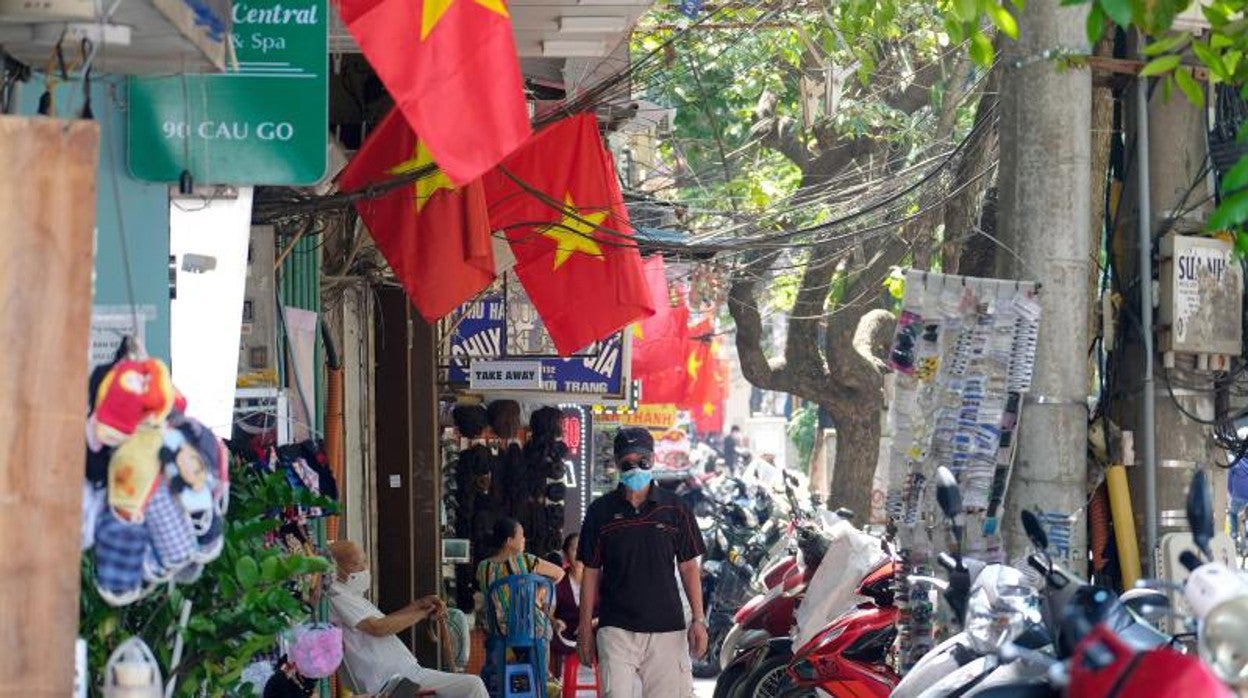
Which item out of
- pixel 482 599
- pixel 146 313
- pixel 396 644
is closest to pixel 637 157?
pixel 482 599

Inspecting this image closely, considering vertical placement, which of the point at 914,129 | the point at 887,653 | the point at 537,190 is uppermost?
the point at 914,129

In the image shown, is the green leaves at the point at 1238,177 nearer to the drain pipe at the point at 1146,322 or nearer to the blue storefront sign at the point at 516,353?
the drain pipe at the point at 1146,322

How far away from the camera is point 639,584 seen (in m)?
10.2

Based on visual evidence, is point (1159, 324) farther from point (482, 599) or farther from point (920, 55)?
point (920, 55)

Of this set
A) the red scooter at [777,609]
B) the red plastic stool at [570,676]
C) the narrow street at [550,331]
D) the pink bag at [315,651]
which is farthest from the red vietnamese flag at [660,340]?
the pink bag at [315,651]

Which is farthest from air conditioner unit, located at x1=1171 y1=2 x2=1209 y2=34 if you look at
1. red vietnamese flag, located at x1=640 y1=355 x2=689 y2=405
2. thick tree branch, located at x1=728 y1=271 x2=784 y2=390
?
red vietnamese flag, located at x1=640 y1=355 x2=689 y2=405

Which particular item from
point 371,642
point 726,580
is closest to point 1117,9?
point 371,642

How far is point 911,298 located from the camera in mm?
8250

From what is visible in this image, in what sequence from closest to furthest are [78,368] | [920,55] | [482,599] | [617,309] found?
1. [78,368]
2. [617,309]
3. [482,599]
4. [920,55]

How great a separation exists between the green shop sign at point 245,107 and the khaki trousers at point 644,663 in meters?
4.42

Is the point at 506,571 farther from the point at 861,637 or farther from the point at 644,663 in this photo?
the point at 861,637

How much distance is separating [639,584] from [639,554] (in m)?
0.16

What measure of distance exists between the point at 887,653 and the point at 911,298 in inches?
A: 120

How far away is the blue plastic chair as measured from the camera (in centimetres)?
1165
